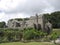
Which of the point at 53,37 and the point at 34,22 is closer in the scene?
the point at 53,37

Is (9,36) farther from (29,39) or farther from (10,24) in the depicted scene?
(10,24)

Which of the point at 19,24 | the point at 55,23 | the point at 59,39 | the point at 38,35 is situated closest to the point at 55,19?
the point at 55,23

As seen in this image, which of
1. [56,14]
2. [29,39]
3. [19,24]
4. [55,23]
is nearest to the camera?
[29,39]

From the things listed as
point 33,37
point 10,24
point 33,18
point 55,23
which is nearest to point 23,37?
point 33,37

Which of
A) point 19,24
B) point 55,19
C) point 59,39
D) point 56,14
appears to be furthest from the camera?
point 56,14

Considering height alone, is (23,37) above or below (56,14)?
below

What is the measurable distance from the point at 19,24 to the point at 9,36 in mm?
29136

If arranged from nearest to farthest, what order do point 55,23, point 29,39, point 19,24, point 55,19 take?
point 29,39
point 19,24
point 55,23
point 55,19

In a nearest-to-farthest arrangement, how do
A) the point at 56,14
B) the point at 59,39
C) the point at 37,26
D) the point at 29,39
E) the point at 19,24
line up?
the point at 59,39
the point at 29,39
the point at 37,26
the point at 19,24
the point at 56,14

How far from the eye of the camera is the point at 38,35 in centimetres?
7819

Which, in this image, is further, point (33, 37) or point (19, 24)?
point (19, 24)

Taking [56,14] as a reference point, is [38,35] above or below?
below

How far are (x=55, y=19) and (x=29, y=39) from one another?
49.8 m

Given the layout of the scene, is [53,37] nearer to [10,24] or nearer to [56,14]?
[10,24]
